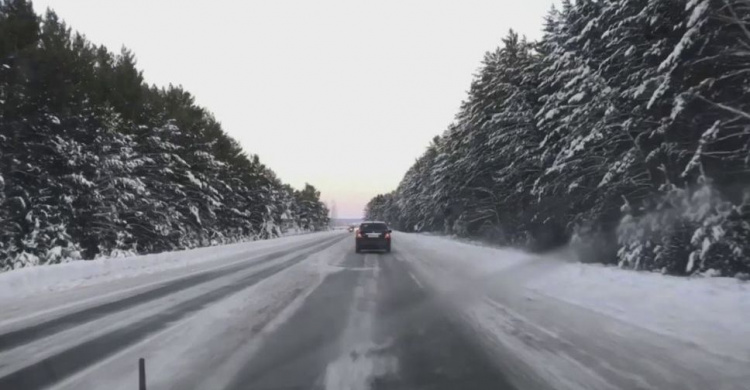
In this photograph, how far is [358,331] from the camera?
677 centimetres

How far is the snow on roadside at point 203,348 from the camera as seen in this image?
15.1 ft

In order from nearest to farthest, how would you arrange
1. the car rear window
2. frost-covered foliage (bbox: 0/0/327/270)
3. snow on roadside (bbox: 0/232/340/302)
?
snow on roadside (bbox: 0/232/340/302) → frost-covered foliage (bbox: 0/0/327/270) → the car rear window

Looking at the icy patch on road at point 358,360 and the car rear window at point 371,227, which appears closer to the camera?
the icy patch on road at point 358,360

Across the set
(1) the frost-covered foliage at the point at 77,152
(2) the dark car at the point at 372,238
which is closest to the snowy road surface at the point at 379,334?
(1) the frost-covered foliage at the point at 77,152

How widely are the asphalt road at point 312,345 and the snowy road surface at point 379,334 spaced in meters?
0.03

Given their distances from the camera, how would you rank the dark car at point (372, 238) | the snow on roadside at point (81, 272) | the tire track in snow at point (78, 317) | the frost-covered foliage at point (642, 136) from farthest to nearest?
the dark car at point (372, 238)
the frost-covered foliage at point (642, 136)
the snow on roadside at point (81, 272)
the tire track in snow at point (78, 317)

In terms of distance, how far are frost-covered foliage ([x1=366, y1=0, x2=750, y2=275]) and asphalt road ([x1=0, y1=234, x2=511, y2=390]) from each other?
23.6ft

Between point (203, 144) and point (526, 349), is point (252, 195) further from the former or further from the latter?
point (526, 349)

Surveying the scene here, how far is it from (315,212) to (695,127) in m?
136

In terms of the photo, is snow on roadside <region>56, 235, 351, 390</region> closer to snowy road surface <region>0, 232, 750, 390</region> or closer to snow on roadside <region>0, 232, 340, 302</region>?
snowy road surface <region>0, 232, 750, 390</region>

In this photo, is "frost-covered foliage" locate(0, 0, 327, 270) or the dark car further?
the dark car

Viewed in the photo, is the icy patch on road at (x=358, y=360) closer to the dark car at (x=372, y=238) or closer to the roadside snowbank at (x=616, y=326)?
the roadside snowbank at (x=616, y=326)

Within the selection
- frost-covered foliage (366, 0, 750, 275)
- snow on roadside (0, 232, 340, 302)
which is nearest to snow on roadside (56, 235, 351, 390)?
snow on roadside (0, 232, 340, 302)

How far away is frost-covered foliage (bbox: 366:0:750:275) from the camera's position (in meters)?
11.2
